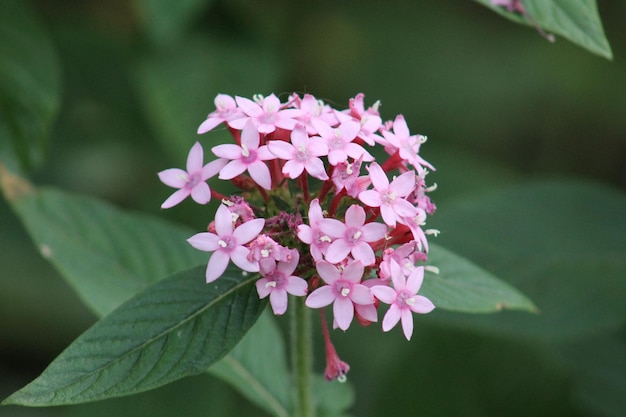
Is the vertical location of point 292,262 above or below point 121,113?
above

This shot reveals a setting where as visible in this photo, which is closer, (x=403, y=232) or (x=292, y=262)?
(x=292, y=262)

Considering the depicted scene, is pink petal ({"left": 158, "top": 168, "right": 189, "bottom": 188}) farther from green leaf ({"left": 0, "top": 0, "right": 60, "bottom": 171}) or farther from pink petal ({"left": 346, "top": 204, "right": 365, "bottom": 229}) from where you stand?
green leaf ({"left": 0, "top": 0, "right": 60, "bottom": 171})

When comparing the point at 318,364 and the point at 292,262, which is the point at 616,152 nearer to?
the point at 318,364

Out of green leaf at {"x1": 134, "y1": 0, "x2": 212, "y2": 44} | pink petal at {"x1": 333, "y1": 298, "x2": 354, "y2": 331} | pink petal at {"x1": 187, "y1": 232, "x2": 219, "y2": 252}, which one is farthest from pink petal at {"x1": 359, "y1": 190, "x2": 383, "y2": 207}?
green leaf at {"x1": 134, "y1": 0, "x2": 212, "y2": 44}

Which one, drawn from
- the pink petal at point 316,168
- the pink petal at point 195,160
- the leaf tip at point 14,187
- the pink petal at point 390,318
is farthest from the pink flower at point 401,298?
the leaf tip at point 14,187

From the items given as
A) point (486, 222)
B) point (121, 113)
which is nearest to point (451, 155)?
point (486, 222)

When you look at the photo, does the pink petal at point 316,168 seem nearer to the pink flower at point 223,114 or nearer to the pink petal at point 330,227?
the pink petal at point 330,227
